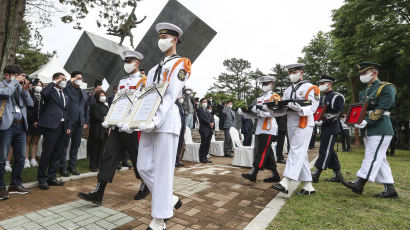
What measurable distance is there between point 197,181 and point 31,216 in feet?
9.86

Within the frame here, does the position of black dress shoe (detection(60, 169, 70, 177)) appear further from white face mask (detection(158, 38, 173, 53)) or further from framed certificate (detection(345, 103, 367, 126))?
framed certificate (detection(345, 103, 367, 126))

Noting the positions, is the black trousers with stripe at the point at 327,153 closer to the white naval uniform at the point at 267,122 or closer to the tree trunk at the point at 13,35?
the white naval uniform at the point at 267,122

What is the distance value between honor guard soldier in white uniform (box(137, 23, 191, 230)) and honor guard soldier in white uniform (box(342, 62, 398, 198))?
10.7ft

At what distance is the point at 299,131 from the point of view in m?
4.04

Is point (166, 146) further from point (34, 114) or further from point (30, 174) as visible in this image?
point (34, 114)

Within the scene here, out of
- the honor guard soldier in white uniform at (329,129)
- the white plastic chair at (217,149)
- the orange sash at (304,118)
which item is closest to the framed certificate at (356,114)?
the honor guard soldier in white uniform at (329,129)

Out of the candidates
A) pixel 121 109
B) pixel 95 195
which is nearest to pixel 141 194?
pixel 95 195

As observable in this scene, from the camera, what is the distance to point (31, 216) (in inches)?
117

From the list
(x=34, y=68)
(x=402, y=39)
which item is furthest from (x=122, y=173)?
(x=34, y=68)

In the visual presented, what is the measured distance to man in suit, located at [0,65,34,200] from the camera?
371 cm

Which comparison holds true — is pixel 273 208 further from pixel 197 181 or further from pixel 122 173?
pixel 122 173

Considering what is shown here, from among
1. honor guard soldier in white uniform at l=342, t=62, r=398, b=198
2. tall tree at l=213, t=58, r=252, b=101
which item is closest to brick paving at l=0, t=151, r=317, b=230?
honor guard soldier in white uniform at l=342, t=62, r=398, b=198

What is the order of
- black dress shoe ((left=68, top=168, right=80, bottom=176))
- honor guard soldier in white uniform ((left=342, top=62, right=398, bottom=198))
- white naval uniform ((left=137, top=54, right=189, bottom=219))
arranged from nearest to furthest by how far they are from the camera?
white naval uniform ((left=137, top=54, right=189, bottom=219)), honor guard soldier in white uniform ((left=342, top=62, right=398, bottom=198)), black dress shoe ((left=68, top=168, right=80, bottom=176))

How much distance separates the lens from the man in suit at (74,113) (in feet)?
Answer: 17.0
